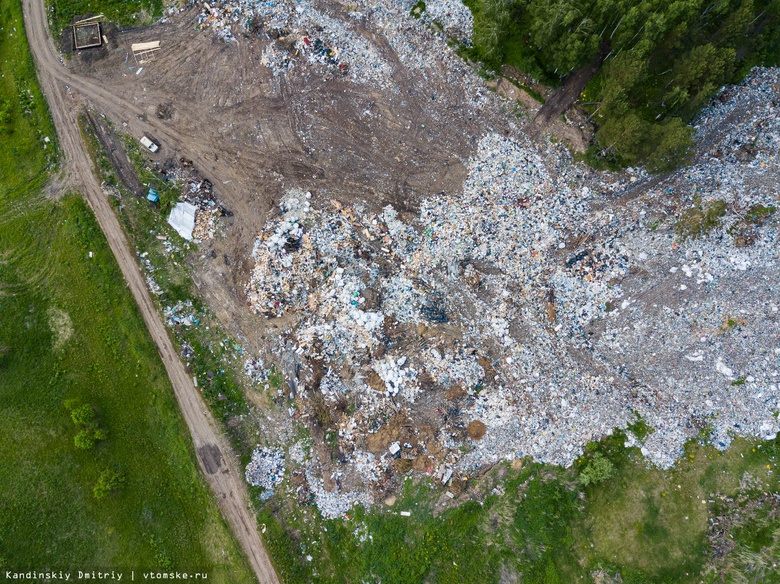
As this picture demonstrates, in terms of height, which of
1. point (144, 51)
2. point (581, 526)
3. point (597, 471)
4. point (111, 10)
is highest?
point (111, 10)

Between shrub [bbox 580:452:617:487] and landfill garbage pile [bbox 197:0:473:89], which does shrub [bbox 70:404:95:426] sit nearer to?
landfill garbage pile [bbox 197:0:473:89]

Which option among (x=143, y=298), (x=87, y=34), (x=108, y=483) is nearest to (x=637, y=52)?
(x=143, y=298)

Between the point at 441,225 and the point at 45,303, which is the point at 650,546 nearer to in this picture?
the point at 441,225

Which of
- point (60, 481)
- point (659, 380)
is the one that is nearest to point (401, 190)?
point (659, 380)

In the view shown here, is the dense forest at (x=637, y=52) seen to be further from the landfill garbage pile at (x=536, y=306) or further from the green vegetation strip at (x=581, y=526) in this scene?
the green vegetation strip at (x=581, y=526)

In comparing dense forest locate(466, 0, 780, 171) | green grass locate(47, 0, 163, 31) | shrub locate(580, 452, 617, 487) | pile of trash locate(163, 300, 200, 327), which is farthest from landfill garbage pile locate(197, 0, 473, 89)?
shrub locate(580, 452, 617, 487)

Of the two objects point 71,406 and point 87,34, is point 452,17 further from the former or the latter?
point 71,406
